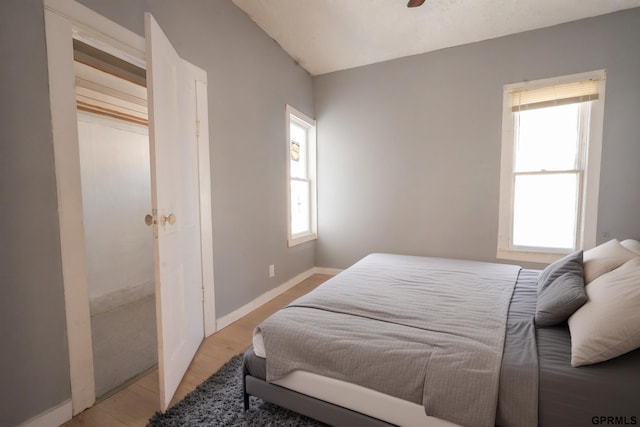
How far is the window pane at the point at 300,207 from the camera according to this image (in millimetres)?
3660

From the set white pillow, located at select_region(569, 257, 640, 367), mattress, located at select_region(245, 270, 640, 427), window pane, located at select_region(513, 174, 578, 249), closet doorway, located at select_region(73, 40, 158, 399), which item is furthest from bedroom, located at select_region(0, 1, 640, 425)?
white pillow, located at select_region(569, 257, 640, 367)

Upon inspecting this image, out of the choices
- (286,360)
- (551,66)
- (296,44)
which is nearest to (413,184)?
(551,66)

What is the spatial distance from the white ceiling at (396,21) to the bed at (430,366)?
2.54 m

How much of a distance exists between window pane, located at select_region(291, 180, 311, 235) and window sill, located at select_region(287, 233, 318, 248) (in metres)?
0.09

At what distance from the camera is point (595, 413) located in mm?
925

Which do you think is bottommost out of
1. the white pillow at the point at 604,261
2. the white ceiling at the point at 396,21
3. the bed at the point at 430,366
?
the bed at the point at 430,366

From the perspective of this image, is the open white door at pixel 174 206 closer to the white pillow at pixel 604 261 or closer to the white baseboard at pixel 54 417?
the white baseboard at pixel 54 417

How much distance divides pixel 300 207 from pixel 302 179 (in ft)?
1.30

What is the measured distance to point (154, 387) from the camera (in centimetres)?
170

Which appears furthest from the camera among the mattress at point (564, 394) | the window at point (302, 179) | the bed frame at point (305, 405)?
the window at point (302, 179)

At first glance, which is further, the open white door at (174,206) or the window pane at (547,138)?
the window pane at (547,138)

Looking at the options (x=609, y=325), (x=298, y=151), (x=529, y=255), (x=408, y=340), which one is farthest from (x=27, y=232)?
(x=529, y=255)

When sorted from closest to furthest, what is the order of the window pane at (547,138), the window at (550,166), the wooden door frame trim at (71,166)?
the wooden door frame trim at (71,166)
the window at (550,166)
the window pane at (547,138)

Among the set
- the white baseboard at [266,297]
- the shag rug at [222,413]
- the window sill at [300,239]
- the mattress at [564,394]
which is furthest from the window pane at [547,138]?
the shag rug at [222,413]
